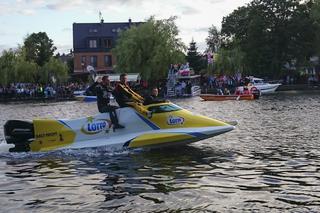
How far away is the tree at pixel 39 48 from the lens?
11288cm

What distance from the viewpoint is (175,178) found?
12.1 meters

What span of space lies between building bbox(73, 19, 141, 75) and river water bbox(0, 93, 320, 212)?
344 ft

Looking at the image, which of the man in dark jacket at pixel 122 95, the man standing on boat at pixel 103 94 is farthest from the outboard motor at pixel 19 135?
the man in dark jacket at pixel 122 95

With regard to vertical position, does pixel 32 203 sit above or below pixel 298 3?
below

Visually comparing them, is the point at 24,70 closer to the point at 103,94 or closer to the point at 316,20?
the point at 316,20

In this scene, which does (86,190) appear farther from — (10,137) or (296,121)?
(296,121)

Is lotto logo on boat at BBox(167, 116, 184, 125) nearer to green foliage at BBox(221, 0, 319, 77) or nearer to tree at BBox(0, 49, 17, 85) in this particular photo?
green foliage at BBox(221, 0, 319, 77)

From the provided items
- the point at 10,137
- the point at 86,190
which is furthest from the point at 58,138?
the point at 86,190

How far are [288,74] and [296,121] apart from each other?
6437 cm

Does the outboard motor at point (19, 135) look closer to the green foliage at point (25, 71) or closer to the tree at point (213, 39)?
the green foliage at point (25, 71)

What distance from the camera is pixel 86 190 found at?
11289 millimetres

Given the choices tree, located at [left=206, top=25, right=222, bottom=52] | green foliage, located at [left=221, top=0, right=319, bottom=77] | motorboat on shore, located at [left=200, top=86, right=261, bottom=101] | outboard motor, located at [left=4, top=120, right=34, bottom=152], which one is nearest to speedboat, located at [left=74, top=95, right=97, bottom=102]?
motorboat on shore, located at [left=200, top=86, right=261, bottom=101]

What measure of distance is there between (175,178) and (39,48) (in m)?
113

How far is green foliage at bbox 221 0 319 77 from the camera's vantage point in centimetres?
8631
